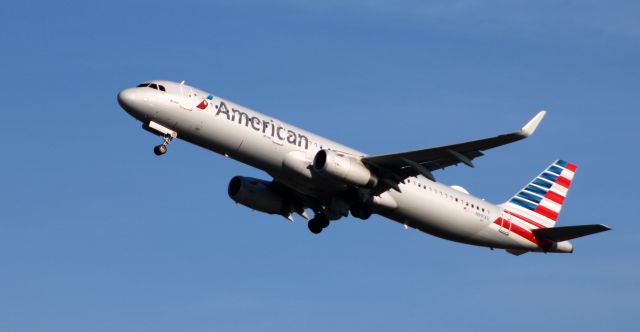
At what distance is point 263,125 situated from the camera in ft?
165

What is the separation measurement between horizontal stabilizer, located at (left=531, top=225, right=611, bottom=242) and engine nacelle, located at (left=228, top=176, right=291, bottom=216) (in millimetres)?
12768

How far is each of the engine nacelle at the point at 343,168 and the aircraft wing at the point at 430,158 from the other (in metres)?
0.63

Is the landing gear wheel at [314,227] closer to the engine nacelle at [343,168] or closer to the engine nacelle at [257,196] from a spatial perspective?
the engine nacelle at [257,196]

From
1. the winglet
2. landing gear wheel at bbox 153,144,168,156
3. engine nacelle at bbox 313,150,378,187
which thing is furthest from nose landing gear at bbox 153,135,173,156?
the winglet

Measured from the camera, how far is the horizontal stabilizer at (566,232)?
5347cm

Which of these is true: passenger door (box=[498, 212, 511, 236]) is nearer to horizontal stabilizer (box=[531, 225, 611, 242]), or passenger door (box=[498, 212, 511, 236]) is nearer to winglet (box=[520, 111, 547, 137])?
horizontal stabilizer (box=[531, 225, 611, 242])

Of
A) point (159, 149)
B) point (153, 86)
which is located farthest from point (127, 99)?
point (159, 149)

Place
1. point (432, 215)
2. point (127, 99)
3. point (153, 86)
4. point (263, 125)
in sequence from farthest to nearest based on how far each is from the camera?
point (432, 215)
point (263, 125)
point (153, 86)
point (127, 99)

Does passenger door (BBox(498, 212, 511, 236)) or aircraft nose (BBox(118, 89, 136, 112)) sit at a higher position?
aircraft nose (BBox(118, 89, 136, 112))

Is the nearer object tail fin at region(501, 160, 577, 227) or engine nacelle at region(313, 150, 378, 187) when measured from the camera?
engine nacelle at region(313, 150, 378, 187)

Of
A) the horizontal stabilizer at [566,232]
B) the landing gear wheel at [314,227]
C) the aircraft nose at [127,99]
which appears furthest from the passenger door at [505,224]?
the aircraft nose at [127,99]

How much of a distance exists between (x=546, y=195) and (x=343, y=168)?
1504cm

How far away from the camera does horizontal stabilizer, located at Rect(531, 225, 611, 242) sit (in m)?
53.5

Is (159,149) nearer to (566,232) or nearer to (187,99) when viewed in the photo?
(187,99)
